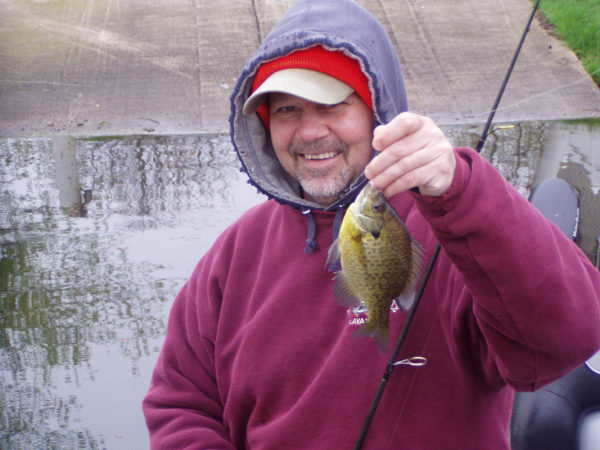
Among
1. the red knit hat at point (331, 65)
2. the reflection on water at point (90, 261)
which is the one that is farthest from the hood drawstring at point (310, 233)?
the reflection on water at point (90, 261)

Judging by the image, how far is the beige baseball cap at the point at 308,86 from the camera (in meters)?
1.87

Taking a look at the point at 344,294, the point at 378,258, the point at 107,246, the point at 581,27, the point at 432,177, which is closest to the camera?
the point at 432,177

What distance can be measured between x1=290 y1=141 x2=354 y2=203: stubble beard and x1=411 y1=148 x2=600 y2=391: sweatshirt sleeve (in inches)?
27.3

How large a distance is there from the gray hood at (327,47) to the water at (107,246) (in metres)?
1.78

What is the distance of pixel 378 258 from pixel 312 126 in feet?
2.31

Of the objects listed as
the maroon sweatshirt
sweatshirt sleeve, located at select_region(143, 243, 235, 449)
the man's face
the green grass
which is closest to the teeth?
the man's face

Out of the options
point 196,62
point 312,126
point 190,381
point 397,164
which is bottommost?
point 190,381

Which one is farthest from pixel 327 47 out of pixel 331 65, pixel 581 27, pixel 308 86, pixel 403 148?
pixel 581 27

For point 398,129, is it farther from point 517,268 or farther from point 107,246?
point 107,246

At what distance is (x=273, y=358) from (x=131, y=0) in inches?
284

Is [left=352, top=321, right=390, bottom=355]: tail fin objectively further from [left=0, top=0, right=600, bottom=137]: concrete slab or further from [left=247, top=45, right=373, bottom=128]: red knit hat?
[left=0, top=0, right=600, bottom=137]: concrete slab

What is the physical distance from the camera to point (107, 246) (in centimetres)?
420

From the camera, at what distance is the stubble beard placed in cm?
202

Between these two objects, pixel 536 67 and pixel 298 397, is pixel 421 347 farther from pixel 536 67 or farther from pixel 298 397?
pixel 536 67
